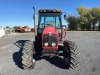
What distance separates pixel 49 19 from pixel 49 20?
0.06 m

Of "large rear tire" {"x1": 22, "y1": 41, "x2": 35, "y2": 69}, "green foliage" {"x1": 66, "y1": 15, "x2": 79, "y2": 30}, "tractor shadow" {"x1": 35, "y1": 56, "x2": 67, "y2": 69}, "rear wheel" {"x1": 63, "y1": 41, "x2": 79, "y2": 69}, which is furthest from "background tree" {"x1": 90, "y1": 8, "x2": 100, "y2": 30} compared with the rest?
"large rear tire" {"x1": 22, "y1": 41, "x2": 35, "y2": 69}

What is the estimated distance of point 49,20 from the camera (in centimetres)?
1271

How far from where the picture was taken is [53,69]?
10.0 meters

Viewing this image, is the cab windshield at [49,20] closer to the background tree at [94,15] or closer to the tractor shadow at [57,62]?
the tractor shadow at [57,62]

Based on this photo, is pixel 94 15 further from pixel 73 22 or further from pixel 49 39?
pixel 49 39

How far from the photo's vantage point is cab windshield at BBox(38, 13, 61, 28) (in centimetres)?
1260

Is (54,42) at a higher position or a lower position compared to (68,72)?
higher

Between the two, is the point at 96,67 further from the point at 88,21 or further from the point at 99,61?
the point at 88,21

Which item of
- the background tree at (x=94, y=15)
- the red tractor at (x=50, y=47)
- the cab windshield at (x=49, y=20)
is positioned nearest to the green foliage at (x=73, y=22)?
the background tree at (x=94, y=15)

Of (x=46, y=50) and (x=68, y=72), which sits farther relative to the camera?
(x=46, y=50)

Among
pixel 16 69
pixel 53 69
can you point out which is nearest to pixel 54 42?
pixel 53 69

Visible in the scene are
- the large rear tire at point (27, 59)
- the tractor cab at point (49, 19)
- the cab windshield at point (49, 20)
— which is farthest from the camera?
the cab windshield at point (49, 20)

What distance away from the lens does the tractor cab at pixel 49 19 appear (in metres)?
12.4

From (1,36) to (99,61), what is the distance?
19491 millimetres
